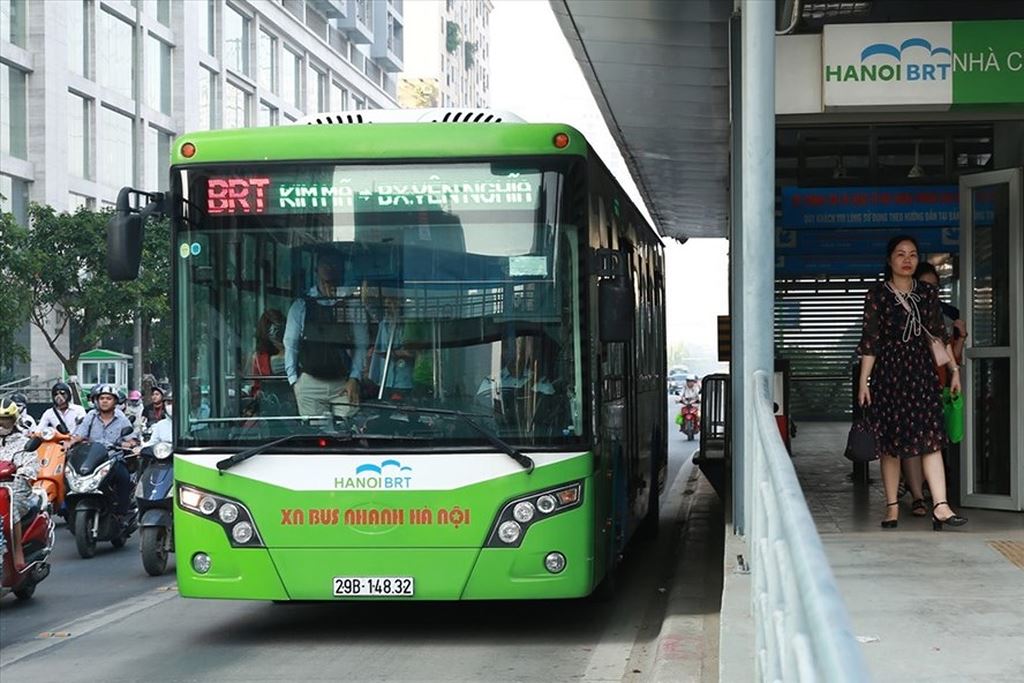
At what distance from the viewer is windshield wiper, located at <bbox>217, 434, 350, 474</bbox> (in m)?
8.81

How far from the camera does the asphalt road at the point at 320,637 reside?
843cm

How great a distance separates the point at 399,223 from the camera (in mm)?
8945

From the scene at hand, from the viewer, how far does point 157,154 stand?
58.9 metres

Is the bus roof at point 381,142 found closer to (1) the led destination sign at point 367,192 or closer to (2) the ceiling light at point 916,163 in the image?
(1) the led destination sign at point 367,192

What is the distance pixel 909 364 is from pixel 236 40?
6153 centimetres

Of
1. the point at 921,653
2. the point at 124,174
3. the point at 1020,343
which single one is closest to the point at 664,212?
the point at 1020,343

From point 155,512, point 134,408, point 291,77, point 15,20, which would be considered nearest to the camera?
point 155,512

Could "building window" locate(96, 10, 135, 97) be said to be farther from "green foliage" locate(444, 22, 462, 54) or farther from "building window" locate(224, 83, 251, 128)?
"green foliage" locate(444, 22, 462, 54)

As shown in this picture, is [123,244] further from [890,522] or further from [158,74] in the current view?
[158,74]

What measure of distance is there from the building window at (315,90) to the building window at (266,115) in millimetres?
4076

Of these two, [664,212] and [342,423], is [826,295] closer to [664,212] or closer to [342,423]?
[664,212]

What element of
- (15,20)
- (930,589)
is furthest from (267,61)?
(930,589)

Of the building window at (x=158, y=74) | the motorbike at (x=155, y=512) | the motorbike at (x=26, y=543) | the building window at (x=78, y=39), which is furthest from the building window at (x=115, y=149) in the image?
the motorbike at (x=26, y=543)

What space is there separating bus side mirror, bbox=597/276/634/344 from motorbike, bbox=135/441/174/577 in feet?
17.0
